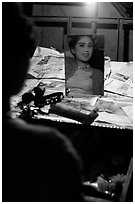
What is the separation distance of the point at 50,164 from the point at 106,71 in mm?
711

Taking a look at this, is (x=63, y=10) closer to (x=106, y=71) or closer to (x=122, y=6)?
(x=122, y=6)

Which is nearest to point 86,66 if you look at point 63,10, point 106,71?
point 106,71

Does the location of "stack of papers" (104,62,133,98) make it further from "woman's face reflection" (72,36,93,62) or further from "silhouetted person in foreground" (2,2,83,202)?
"silhouetted person in foreground" (2,2,83,202)

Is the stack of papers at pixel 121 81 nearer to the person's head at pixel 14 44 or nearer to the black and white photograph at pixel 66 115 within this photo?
the black and white photograph at pixel 66 115

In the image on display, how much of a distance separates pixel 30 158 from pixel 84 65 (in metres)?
0.62

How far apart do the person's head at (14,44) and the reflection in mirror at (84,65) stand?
1.50 feet

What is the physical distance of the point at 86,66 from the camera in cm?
121

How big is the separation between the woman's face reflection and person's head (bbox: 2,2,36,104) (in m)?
0.46

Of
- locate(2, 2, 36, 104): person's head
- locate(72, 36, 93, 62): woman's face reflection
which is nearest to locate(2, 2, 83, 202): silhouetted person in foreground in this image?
locate(2, 2, 36, 104): person's head

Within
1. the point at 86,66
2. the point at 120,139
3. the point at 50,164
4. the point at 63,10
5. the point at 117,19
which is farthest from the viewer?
the point at 63,10

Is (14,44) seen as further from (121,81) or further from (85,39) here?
(121,81)

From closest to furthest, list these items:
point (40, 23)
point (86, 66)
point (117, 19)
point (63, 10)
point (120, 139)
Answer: point (120, 139) → point (86, 66) → point (117, 19) → point (40, 23) → point (63, 10)

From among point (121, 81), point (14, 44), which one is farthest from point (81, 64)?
point (14, 44)

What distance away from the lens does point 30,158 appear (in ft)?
2.17
